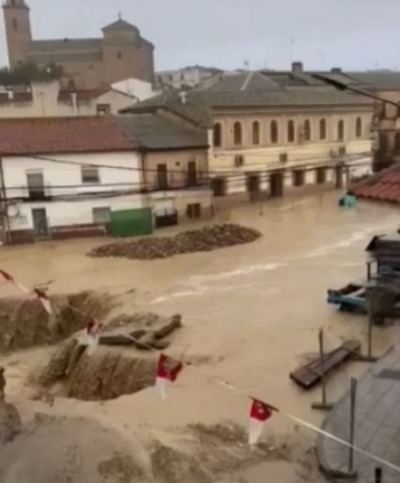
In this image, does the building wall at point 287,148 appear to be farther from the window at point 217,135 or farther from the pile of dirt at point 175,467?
the pile of dirt at point 175,467

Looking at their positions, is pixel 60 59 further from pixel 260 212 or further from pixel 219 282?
pixel 219 282

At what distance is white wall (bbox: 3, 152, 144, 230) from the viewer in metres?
32.5

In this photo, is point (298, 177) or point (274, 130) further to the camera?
point (298, 177)

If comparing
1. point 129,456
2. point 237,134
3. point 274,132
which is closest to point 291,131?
point 274,132

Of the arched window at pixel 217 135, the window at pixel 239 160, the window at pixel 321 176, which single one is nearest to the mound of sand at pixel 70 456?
the arched window at pixel 217 135

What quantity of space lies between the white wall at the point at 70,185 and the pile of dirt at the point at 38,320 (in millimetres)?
10879

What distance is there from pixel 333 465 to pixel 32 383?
1096 centimetres

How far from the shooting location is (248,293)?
22.5 m

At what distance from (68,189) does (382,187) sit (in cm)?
2630

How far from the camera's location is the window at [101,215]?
111ft

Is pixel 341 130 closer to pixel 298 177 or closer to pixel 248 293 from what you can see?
pixel 298 177

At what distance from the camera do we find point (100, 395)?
16.2m

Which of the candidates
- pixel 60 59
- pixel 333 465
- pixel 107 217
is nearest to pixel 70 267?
pixel 107 217

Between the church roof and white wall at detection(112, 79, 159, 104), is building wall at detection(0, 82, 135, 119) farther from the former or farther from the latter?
the church roof
